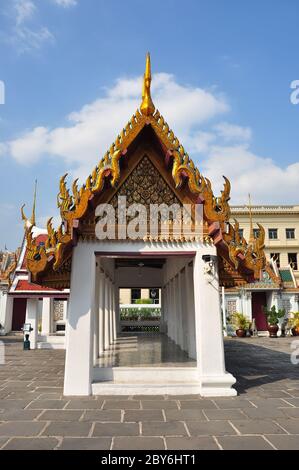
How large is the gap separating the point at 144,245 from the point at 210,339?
86.1 inches

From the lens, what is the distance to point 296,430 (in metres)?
4.70

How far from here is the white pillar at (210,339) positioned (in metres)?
6.61

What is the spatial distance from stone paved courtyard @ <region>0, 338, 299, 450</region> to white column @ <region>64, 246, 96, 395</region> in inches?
12.5

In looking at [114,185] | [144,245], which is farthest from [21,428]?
[114,185]

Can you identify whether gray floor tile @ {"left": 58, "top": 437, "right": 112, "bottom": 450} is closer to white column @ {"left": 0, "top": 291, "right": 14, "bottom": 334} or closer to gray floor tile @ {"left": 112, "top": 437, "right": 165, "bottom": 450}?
gray floor tile @ {"left": 112, "top": 437, "right": 165, "bottom": 450}

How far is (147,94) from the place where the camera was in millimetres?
7188

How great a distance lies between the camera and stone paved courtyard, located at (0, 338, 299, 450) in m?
4.29

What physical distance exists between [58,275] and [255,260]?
13.1 feet

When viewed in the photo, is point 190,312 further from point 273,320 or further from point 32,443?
point 273,320

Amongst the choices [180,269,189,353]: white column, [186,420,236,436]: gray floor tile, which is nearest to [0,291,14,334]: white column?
[180,269,189,353]: white column

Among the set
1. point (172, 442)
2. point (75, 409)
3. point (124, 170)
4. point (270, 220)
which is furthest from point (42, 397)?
point (270, 220)

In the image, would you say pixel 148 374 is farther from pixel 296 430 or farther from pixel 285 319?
pixel 285 319

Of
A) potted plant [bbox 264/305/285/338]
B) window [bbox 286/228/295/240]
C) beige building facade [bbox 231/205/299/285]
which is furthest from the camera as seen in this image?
window [bbox 286/228/295/240]

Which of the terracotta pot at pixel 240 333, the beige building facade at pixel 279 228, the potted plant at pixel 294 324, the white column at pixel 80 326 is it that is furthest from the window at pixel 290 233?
the white column at pixel 80 326
